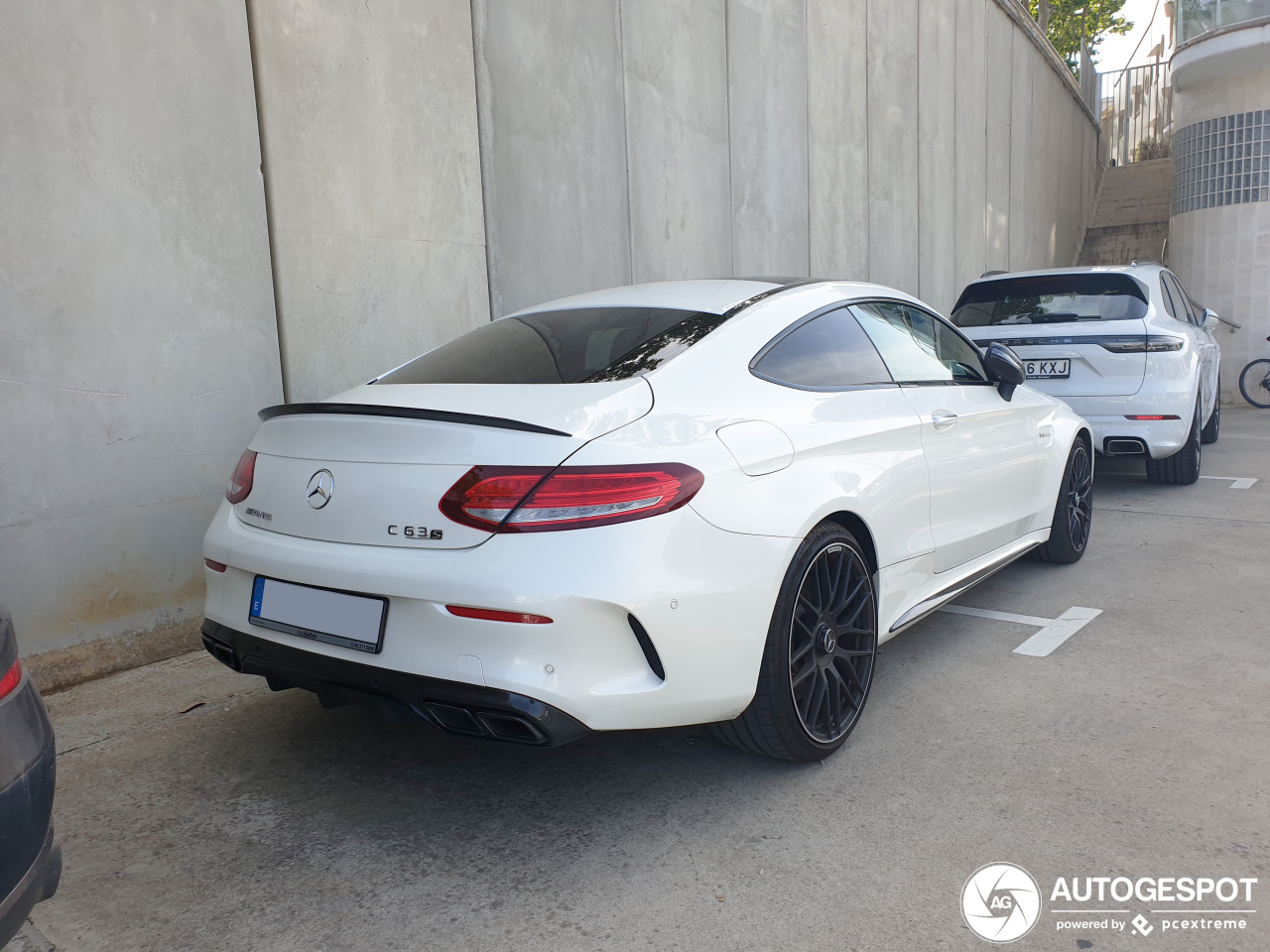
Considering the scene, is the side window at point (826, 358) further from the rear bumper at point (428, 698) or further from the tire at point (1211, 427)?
the tire at point (1211, 427)

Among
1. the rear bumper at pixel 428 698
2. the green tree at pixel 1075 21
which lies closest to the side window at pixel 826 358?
Answer: the rear bumper at pixel 428 698

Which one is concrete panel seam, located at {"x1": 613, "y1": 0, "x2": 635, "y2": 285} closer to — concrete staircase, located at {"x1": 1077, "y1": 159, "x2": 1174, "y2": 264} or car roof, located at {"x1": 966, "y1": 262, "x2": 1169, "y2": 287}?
car roof, located at {"x1": 966, "y1": 262, "x2": 1169, "y2": 287}

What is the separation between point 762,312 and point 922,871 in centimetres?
170

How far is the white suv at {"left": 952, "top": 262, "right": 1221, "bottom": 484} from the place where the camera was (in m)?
6.64

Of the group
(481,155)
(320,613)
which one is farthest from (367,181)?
(320,613)

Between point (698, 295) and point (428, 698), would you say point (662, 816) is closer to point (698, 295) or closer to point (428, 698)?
point (428, 698)

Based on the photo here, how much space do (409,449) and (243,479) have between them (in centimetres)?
70

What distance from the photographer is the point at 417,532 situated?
2.36 metres

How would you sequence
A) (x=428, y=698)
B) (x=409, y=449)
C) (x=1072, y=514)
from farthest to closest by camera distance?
1. (x=1072, y=514)
2. (x=409, y=449)
3. (x=428, y=698)

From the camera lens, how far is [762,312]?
10.2 feet

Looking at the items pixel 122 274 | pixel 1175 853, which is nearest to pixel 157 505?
pixel 122 274

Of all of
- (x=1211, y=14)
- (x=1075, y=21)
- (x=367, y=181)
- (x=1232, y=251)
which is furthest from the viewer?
(x=1075, y=21)

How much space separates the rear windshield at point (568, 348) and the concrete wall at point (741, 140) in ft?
8.40

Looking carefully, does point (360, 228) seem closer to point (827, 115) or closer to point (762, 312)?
point (762, 312)
